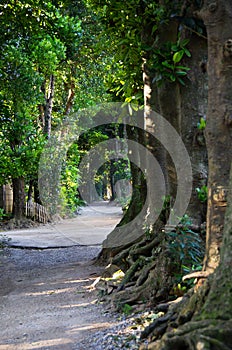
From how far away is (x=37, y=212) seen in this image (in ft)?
67.6

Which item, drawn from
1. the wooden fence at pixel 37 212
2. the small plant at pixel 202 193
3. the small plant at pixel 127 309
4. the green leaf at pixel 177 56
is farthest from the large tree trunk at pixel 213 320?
the wooden fence at pixel 37 212

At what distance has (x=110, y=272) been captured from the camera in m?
7.29

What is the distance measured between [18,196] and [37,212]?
1.79 meters

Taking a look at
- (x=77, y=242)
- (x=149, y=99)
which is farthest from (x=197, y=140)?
(x=77, y=242)

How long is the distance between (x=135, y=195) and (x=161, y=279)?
441 centimetres

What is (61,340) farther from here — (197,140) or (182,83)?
(182,83)

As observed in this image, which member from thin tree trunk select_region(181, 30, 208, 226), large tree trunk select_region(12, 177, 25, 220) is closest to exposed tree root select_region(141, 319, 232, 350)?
thin tree trunk select_region(181, 30, 208, 226)

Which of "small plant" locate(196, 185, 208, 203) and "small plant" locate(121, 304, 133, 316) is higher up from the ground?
"small plant" locate(196, 185, 208, 203)

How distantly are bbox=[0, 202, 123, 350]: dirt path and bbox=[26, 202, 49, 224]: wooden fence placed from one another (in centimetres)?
778

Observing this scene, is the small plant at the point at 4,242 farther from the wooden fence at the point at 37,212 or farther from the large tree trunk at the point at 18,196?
the wooden fence at the point at 37,212

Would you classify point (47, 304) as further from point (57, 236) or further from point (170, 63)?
point (57, 236)

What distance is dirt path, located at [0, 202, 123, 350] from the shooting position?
469 cm

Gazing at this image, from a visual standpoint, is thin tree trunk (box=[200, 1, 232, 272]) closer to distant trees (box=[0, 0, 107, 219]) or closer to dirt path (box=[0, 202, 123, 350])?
dirt path (box=[0, 202, 123, 350])

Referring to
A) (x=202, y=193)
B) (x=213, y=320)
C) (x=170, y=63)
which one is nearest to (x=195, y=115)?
(x=170, y=63)
